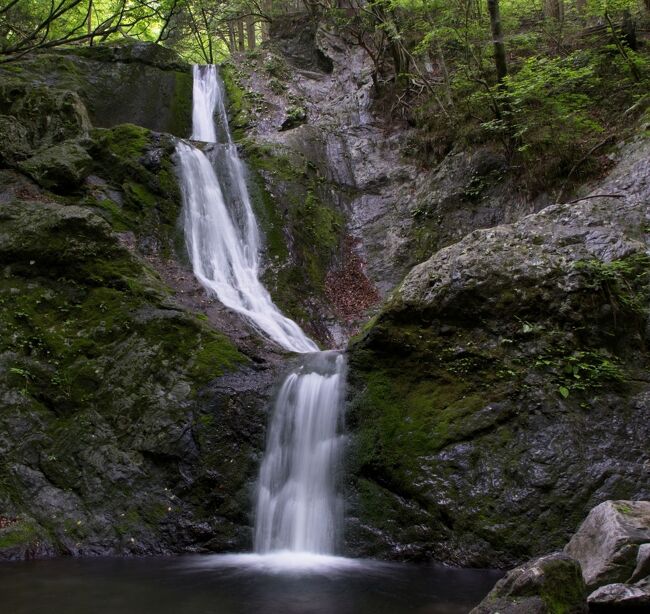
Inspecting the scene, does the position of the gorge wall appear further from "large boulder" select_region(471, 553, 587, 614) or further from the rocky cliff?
"large boulder" select_region(471, 553, 587, 614)

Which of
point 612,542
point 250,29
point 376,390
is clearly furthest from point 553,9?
point 612,542

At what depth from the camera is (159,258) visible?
33.4 feet

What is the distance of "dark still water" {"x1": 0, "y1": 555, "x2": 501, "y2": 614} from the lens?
14.5 feet

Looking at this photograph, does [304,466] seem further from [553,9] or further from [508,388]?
[553,9]

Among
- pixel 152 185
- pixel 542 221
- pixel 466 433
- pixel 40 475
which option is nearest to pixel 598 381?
pixel 466 433

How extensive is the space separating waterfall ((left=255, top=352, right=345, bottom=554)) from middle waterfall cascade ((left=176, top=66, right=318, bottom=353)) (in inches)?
77.8

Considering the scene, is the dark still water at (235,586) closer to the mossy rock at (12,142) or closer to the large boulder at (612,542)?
the large boulder at (612,542)

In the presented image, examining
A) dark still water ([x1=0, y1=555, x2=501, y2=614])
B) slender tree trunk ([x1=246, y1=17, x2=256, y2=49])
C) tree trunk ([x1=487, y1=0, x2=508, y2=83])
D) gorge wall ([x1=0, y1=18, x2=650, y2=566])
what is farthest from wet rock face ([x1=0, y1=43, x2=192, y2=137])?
dark still water ([x1=0, y1=555, x2=501, y2=614])

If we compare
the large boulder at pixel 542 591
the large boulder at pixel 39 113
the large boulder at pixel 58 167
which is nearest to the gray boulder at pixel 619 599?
the large boulder at pixel 542 591

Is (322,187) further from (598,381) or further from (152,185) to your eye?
(598,381)

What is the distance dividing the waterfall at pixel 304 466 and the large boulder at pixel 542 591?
2829 millimetres

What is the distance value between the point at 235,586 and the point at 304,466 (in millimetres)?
1848

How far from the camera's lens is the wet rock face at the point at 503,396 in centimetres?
556

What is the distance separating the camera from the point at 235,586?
496 cm
